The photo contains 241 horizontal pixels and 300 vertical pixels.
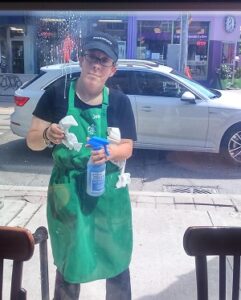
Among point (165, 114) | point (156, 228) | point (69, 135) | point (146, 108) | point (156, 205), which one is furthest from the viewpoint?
point (156, 205)

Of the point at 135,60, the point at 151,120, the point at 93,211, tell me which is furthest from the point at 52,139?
the point at 151,120

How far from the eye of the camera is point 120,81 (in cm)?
194

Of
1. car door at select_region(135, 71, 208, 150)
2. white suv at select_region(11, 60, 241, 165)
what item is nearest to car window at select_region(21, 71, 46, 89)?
white suv at select_region(11, 60, 241, 165)

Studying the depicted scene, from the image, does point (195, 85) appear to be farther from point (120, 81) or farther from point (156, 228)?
point (156, 228)

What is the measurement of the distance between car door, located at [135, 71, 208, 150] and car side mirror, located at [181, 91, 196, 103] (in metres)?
0.02

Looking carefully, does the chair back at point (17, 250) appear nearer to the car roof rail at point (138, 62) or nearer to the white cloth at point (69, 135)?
the white cloth at point (69, 135)

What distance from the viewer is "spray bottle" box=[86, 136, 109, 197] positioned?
1.73 metres

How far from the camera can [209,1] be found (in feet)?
4.94

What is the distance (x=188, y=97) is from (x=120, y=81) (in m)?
0.99

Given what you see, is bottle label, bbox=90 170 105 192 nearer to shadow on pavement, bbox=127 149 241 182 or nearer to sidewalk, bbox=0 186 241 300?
sidewalk, bbox=0 186 241 300

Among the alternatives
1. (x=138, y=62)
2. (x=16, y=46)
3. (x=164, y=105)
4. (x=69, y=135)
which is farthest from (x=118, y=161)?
(x=164, y=105)

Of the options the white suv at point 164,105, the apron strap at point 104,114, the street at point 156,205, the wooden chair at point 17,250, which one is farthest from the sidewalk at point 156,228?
the apron strap at point 104,114

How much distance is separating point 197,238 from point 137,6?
859 mm

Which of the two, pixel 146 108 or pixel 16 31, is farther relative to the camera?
pixel 146 108
